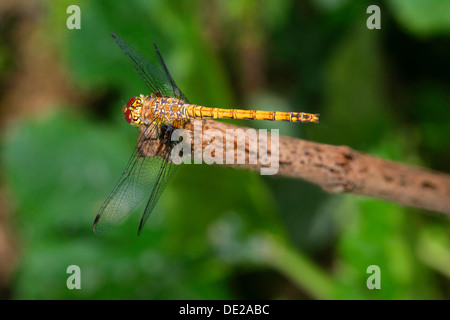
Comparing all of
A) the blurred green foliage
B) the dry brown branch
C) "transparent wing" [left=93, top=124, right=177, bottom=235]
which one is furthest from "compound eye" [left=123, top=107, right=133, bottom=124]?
the blurred green foliage

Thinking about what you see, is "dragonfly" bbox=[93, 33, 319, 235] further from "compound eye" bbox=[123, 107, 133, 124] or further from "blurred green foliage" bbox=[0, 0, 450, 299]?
"blurred green foliage" bbox=[0, 0, 450, 299]

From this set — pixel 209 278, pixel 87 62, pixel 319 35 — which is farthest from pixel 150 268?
pixel 319 35

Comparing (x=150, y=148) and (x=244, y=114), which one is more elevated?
(x=244, y=114)

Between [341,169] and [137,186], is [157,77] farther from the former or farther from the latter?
[341,169]

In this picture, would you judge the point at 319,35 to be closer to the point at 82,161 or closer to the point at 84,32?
the point at 84,32

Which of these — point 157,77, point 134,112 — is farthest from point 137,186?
point 157,77

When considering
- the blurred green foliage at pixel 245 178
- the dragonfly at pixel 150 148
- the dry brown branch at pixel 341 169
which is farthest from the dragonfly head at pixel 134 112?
the blurred green foliage at pixel 245 178
